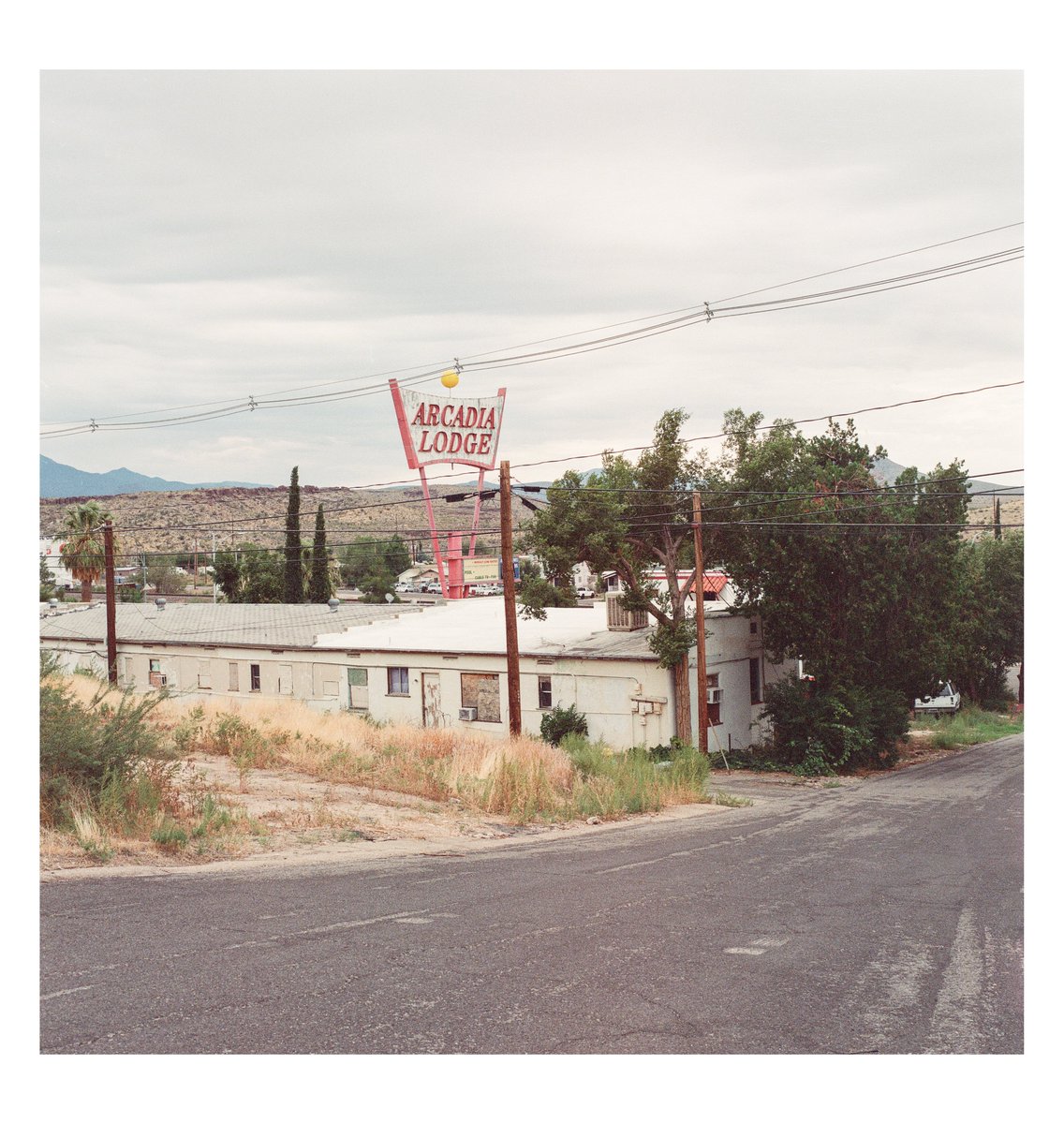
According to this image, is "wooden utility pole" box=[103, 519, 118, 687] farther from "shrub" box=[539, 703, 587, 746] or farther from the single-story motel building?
"shrub" box=[539, 703, 587, 746]

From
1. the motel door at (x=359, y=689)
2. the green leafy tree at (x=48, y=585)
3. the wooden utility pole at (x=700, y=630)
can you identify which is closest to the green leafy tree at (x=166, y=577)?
the green leafy tree at (x=48, y=585)

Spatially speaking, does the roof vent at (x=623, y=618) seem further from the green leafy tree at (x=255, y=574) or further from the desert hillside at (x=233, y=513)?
the green leafy tree at (x=255, y=574)

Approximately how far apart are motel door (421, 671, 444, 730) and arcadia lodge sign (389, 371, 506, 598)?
6.90 m

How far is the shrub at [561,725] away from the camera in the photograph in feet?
103

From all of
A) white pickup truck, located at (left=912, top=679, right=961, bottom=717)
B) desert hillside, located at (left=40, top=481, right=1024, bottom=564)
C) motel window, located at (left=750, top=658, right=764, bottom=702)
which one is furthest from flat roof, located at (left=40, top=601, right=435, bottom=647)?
white pickup truck, located at (left=912, top=679, right=961, bottom=717)

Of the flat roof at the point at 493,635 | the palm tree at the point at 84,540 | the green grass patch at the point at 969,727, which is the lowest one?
the green grass patch at the point at 969,727

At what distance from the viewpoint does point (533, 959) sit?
7359 mm

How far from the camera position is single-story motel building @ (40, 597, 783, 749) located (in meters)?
31.6

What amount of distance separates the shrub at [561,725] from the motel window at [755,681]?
23.2 feet

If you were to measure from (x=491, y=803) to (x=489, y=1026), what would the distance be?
9.26 meters

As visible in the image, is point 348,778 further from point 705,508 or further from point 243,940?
point 705,508

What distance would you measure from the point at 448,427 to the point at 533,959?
3580 cm

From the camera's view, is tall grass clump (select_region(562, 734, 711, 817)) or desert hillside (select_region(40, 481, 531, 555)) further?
desert hillside (select_region(40, 481, 531, 555))

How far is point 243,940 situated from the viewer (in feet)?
24.7
